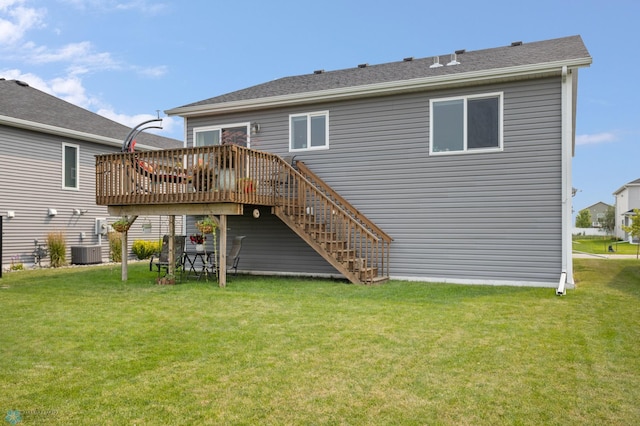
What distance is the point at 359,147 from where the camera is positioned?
10.8 metres

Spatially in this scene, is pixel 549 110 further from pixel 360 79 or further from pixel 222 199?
pixel 222 199

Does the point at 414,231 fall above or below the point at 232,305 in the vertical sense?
above

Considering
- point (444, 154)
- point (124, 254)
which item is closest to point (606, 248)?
point (444, 154)

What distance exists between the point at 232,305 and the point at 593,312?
16.7 ft

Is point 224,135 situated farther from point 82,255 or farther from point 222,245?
point 82,255

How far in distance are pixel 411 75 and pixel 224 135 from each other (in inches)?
187

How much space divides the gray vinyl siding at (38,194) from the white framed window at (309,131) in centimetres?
765

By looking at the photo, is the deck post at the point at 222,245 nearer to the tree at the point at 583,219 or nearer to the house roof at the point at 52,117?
the house roof at the point at 52,117

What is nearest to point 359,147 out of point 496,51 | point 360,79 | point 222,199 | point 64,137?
point 360,79

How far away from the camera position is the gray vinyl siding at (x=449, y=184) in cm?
916

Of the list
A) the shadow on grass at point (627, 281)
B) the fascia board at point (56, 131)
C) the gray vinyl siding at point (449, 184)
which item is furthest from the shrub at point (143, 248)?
the shadow on grass at point (627, 281)

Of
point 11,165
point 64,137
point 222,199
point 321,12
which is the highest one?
point 321,12

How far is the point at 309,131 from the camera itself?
11281mm

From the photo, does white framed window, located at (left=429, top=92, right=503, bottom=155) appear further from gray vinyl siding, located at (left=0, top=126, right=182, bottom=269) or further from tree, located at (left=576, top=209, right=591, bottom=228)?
tree, located at (left=576, top=209, right=591, bottom=228)
